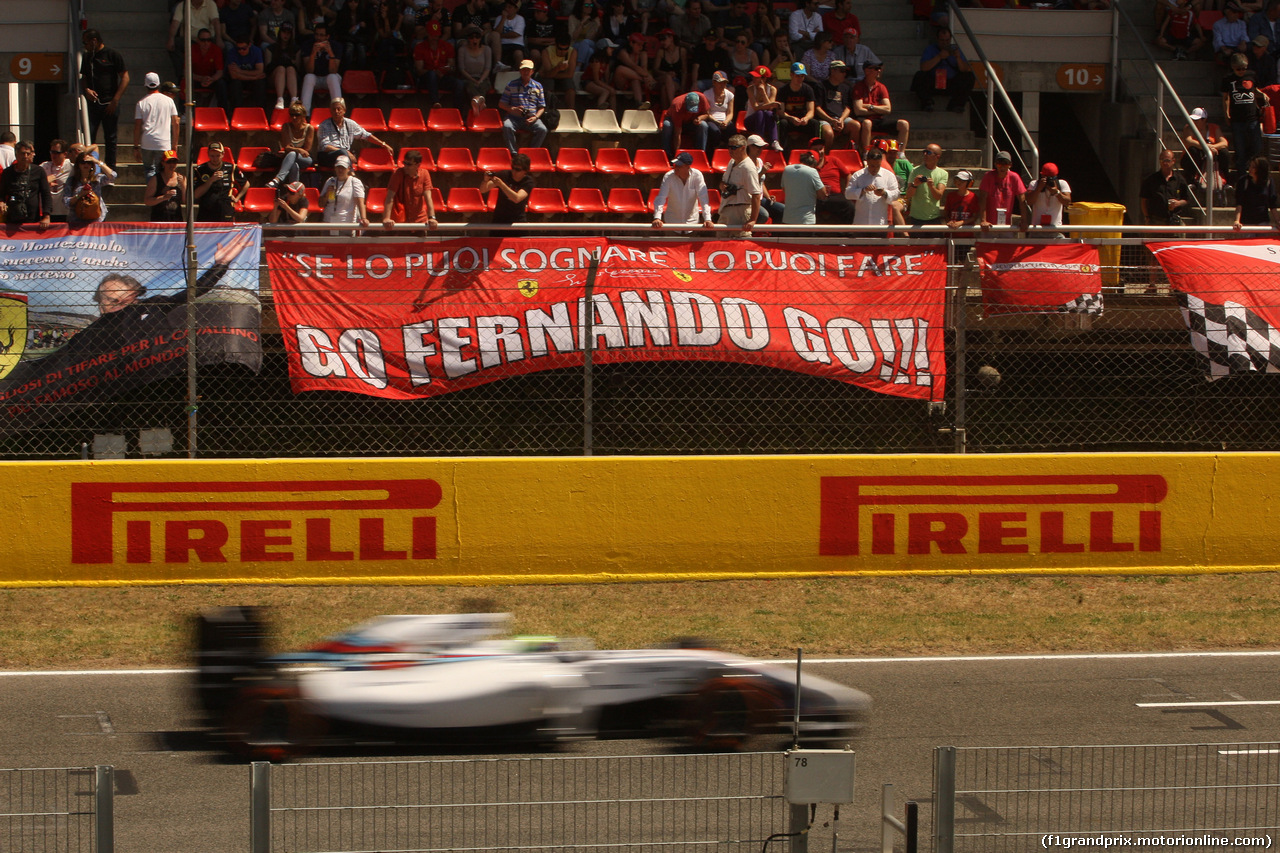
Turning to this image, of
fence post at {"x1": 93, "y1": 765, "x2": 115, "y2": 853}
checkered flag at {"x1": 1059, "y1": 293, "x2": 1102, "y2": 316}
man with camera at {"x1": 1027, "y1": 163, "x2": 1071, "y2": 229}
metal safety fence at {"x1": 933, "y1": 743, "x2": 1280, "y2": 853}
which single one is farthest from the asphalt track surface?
man with camera at {"x1": 1027, "y1": 163, "x2": 1071, "y2": 229}

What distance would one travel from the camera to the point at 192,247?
10.4 m

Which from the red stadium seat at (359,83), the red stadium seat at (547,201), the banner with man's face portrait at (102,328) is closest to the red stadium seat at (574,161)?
the red stadium seat at (547,201)

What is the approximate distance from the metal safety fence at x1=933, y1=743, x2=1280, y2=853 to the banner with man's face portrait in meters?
6.16

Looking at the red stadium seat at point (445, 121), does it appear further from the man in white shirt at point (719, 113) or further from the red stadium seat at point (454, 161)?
the man in white shirt at point (719, 113)

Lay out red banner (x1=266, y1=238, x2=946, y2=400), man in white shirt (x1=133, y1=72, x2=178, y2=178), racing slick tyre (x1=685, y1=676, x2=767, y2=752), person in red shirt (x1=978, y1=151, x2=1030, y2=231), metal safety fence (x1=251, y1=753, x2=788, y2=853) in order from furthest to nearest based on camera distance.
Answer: man in white shirt (x1=133, y1=72, x2=178, y2=178) < person in red shirt (x1=978, y1=151, x2=1030, y2=231) < red banner (x1=266, y1=238, x2=946, y2=400) < racing slick tyre (x1=685, y1=676, x2=767, y2=752) < metal safety fence (x1=251, y1=753, x2=788, y2=853)

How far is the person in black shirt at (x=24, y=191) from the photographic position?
12.9 metres

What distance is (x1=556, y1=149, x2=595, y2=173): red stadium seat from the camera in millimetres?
16234

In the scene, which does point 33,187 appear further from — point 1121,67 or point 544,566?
point 1121,67

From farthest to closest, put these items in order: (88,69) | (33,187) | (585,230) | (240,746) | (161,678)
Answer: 1. (88,69)
2. (33,187)
3. (585,230)
4. (161,678)
5. (240,746)

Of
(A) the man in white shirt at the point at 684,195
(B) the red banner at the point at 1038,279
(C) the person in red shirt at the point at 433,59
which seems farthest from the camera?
(C) the person in red shirt at the point at 433,59

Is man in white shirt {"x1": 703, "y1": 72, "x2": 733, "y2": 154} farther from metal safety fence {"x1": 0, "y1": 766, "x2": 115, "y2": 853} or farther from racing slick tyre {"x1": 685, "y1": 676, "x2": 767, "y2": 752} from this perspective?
metal safety fence {"x1": 0, "y1": 766, "x2": 115, "y2": 853}

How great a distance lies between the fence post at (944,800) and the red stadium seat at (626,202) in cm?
1183

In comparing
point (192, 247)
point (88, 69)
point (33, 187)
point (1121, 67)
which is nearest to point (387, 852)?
point (192, 247)

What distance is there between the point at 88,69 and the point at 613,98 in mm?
5928
